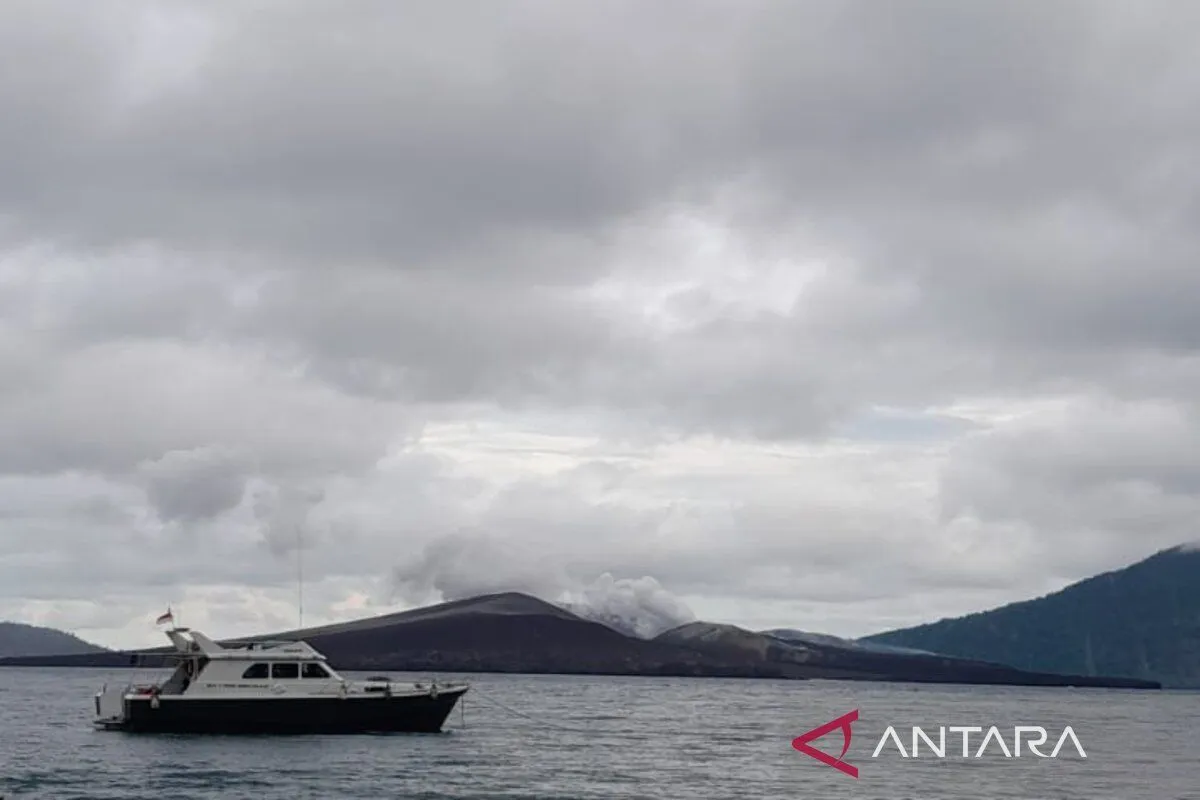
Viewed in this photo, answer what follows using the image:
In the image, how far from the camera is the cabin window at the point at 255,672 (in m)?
90.9

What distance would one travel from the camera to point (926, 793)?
7362 cm

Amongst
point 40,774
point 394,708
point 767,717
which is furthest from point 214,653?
point 767,717

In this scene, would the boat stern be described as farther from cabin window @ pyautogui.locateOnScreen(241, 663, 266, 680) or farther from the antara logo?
the antara logo

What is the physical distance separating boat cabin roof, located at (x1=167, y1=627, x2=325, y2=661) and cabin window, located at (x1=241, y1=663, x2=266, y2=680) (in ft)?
1.80

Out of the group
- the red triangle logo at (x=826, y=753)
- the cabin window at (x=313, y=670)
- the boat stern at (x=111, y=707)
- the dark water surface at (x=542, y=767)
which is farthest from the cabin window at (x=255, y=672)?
the red triangle logo at (x=826, y=753)

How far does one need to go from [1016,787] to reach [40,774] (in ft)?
153

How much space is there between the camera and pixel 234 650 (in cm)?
9131

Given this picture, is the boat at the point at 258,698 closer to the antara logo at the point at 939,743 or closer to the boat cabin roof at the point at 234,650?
the boat cabin roof at the point at 234,650

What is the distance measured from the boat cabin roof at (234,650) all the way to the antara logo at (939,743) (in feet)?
101

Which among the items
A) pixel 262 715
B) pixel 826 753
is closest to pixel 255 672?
pixel 262 715

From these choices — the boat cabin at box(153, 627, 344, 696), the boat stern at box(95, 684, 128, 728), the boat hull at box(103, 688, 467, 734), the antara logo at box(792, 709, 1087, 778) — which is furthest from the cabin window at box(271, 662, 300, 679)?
the antara logo at box(792, 709, 1087, 778)

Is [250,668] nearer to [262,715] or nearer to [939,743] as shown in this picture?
[262,715]

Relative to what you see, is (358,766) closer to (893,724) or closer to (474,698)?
(893,724)

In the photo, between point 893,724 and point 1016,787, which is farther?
point 893,724
